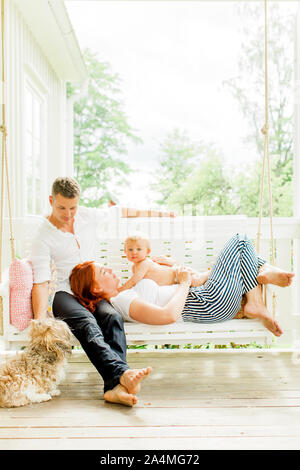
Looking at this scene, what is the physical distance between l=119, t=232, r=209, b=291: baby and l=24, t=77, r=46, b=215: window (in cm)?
164

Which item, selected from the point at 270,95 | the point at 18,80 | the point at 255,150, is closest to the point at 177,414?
the point at 18,80

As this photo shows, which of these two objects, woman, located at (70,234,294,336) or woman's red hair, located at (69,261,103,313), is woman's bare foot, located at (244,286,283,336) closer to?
woman, located at (70,234,294,336)

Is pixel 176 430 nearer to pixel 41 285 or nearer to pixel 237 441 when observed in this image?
pixel 237 441

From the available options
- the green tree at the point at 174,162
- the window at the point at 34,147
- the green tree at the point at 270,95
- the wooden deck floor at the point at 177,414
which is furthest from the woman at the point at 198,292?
the green tree at the point at 174,162

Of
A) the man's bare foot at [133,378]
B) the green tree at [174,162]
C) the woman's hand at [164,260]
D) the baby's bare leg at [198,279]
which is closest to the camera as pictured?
the man's bare foot at [133,378]

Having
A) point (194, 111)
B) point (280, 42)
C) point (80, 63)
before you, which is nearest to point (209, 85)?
point (194, 111)

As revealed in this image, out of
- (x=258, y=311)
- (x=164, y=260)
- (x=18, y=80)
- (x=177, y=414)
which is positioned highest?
(x=18, y=80)

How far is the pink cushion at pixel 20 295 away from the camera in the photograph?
209cm

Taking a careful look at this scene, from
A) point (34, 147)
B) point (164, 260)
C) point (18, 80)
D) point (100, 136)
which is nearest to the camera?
point (164, 260)

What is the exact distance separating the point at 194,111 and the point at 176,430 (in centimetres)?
695

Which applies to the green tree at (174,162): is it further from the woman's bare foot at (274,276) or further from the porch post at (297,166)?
the woman's bare foot at (274,276)

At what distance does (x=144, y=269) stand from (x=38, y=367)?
74 centimetres

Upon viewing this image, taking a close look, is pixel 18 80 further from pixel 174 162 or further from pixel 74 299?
pixel 174 162

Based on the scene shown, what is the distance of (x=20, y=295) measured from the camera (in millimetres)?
2133
